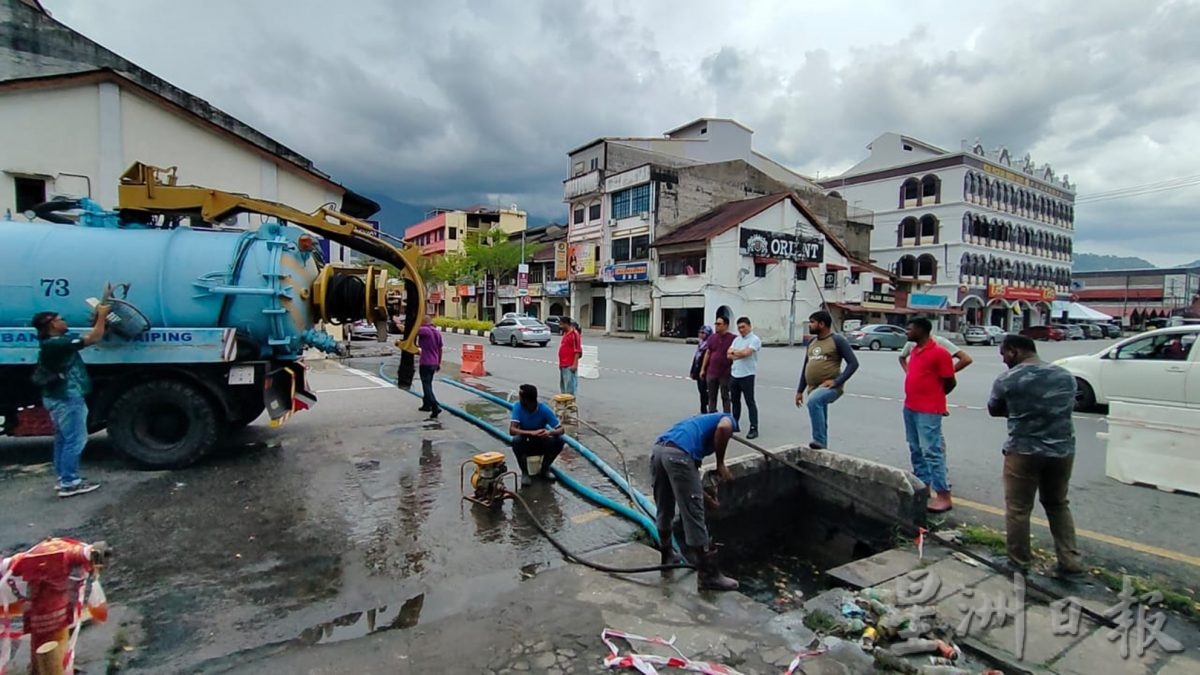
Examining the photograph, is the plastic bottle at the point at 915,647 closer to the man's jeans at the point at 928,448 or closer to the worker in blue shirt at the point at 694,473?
the worker in blue shirt at the point at 694,473

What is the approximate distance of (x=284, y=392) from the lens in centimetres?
720

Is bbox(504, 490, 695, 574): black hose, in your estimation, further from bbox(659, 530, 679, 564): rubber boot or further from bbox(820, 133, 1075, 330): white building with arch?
bbox(820, 133, 1075, 330): white building with arch

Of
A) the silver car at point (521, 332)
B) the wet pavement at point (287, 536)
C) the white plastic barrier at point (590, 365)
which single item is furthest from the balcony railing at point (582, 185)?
the wet pavement at point (287, 536)

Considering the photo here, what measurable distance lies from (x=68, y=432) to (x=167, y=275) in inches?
76.2

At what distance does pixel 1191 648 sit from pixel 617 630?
11.0 ft

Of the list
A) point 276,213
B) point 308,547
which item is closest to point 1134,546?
point 308,547

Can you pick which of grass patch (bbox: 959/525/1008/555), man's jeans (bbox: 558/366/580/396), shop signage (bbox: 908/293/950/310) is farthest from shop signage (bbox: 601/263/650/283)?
grass patch (bbox: 959/525/1008/555)

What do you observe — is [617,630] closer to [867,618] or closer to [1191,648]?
[867,618]

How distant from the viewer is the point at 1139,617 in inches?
139

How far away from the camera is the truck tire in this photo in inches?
249

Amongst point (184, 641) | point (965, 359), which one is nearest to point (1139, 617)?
point (965, 359)

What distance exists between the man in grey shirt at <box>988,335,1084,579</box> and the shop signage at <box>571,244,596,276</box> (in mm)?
36624

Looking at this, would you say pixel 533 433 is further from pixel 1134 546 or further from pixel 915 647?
pixel 1134 546

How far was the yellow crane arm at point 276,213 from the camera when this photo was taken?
22.4 feet
